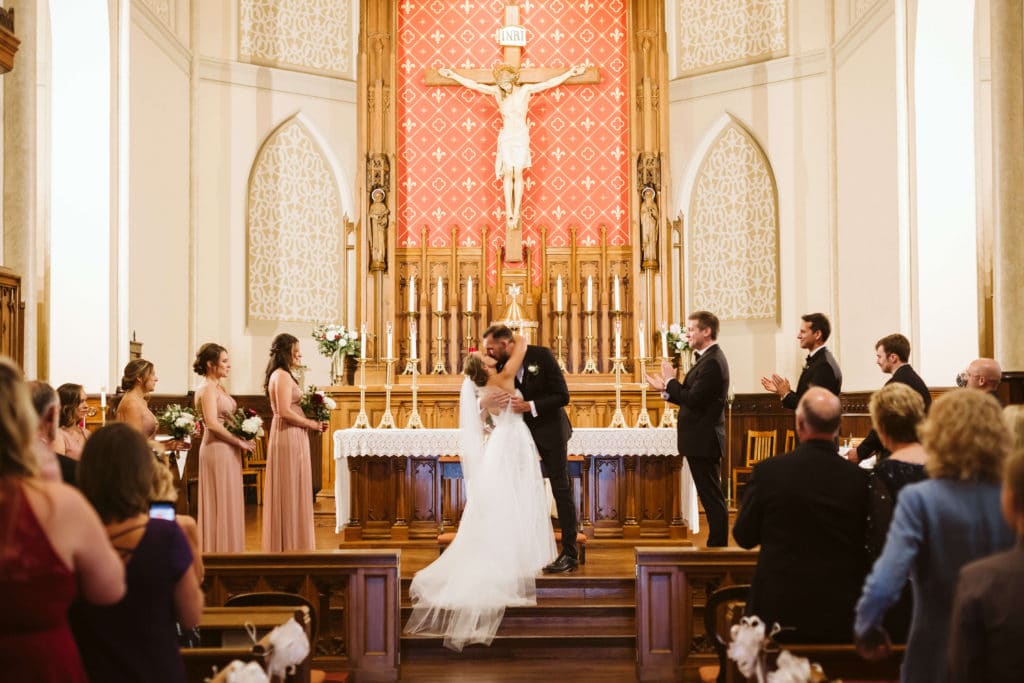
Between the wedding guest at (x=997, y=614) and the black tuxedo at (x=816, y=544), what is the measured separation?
1174mm

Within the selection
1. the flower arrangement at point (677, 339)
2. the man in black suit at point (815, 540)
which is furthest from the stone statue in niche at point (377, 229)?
the man in black suit at point (815, 540)

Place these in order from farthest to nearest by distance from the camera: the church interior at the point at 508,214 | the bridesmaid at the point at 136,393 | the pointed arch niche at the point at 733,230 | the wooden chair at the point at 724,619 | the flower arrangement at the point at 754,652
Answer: the pointed arch niche at the point at 733,230
the church interior at the point at 508,214
the bridesmaid at the point at 136,393
the wooden chair at the point at 724,619
the flower arrangement at the point at 754,652

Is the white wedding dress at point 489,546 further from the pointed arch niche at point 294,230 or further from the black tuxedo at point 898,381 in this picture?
the pointed arch niche at point 294,230

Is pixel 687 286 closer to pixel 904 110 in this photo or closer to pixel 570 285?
pixel 570 285

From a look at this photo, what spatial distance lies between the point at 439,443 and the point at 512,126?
4648 mm

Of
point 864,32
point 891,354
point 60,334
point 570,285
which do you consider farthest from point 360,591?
point 864,32

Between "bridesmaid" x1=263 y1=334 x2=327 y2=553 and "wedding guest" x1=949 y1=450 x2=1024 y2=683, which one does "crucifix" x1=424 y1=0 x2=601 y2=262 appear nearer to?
"bridesmaid" x1=263 y1=334 x2=327 y2=553

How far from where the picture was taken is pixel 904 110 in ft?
32.5

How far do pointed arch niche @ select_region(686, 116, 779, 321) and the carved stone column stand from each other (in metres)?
4.48

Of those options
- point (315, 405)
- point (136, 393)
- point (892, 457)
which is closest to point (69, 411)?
point (136, 393)

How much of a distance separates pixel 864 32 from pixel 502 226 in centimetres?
442

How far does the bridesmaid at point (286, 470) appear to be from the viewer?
6.66 metres

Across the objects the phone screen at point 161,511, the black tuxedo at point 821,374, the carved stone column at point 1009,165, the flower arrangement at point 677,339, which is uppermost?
the carved stone column at point 1009,165

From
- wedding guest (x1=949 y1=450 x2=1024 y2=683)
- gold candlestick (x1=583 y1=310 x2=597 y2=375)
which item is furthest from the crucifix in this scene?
wedding guest (x1=949 y1=450 x2=1024 y2=683)
